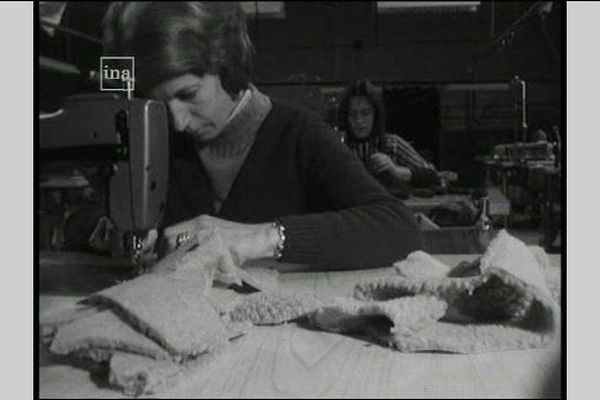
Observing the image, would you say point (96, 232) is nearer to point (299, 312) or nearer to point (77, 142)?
point (77, 142)

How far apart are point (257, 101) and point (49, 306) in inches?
12.7

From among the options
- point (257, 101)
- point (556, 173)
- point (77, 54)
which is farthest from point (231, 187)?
point (556, 173)

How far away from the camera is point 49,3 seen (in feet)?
3.12

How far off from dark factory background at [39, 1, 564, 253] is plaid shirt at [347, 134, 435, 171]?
0.04 feet

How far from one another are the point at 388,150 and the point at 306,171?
0.10 metres

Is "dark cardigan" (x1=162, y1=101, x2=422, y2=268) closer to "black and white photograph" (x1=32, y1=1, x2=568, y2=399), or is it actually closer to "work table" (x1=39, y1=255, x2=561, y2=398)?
"black and white photograph" (x1=32, y1=1, x2=568, y2=399)

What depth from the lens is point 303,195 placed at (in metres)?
1.01

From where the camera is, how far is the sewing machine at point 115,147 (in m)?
0.91

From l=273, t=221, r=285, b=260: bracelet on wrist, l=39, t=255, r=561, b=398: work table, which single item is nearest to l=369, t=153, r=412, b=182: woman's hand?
l=273, t=221, r=285, b=260: bracelet on wrist

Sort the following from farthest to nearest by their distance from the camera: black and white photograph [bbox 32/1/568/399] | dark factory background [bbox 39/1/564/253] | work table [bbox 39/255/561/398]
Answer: dark factory background [bbox 39/1/564/253], black and white photograph [bbox 32/1/568/399], work table [bbox 39/255/561/398]

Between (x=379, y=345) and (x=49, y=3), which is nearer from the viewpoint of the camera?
(x=379, y=345)

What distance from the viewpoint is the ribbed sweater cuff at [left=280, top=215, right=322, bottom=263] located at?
1.01 meters

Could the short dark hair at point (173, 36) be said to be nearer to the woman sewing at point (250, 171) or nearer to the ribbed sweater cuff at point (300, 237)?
the woman sewing at point (250, 171)

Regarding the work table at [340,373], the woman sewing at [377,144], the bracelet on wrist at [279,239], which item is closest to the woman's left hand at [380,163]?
the woman sewing at [377,144]
